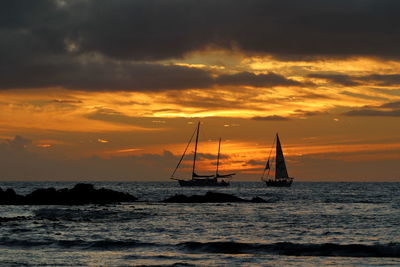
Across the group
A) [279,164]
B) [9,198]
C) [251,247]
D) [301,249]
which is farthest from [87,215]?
[279,164]

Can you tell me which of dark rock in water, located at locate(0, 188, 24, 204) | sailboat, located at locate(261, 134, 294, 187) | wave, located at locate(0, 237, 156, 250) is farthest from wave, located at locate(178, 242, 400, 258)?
sailboat, located at locate(261, 134, 294, 187)

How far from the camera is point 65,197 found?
3420 inches

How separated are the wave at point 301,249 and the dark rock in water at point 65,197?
5128 centimetres

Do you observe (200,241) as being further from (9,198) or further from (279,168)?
(279,168)

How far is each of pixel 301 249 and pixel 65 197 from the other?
57.6m

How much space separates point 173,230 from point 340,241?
42.7ft

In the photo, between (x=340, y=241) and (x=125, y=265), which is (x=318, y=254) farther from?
(x=125, y=265)

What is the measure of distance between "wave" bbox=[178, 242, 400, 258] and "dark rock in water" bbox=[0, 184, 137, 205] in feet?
168

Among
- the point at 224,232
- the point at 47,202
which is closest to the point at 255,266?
the point at 224,232

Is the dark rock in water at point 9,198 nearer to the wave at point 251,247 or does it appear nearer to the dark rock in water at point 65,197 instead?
the dark rock in water at point 65,197

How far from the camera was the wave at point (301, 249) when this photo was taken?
34.1m

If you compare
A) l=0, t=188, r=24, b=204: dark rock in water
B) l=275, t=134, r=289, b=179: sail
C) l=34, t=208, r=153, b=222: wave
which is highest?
l=275, t=134, r=289, b=179: sail

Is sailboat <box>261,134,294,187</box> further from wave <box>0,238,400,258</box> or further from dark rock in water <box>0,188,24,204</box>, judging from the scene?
wave <box>0,238,400,258</box>

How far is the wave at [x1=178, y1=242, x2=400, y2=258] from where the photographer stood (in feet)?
112
